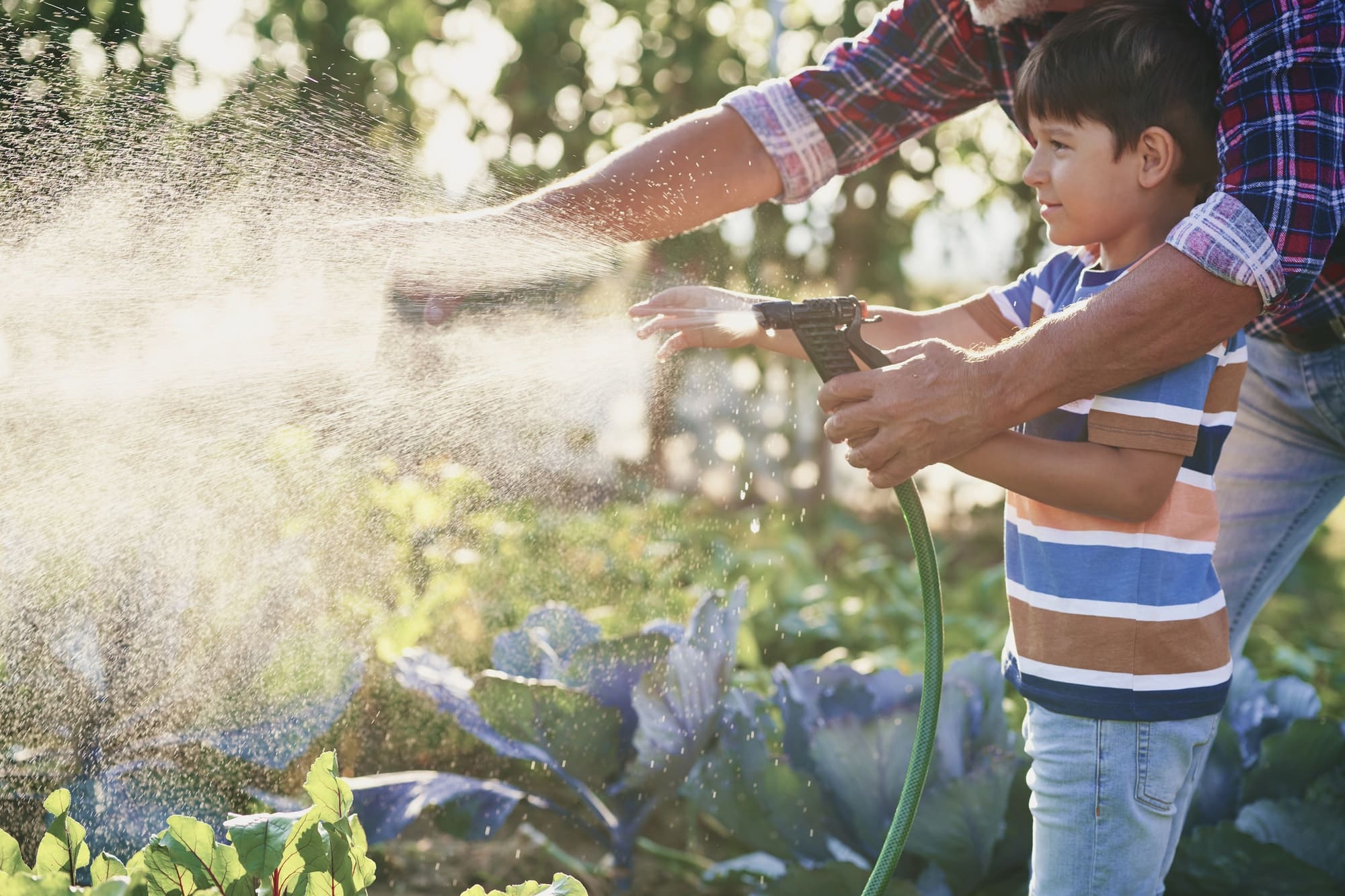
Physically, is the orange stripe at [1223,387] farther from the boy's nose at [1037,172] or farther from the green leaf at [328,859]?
the green leaf at [328,859]

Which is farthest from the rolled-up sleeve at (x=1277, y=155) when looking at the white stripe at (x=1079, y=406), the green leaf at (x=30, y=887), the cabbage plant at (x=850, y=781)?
the green leaf at (x=30, y=887)

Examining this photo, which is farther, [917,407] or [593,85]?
[593,85]

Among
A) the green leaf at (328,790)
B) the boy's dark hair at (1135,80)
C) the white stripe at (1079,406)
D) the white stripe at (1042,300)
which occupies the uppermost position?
the boy's dark hair at (1135,80)

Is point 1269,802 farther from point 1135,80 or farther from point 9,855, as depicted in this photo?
point 9,855

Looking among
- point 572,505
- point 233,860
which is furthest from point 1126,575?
point 572,505

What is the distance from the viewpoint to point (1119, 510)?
4.53ft

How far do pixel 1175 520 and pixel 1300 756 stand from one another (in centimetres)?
84

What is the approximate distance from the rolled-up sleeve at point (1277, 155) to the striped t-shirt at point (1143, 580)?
0.45ft

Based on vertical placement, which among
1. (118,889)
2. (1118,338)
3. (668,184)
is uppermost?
(668,184)

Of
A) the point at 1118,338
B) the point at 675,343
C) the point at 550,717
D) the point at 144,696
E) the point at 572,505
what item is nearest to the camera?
the point at 1118,338

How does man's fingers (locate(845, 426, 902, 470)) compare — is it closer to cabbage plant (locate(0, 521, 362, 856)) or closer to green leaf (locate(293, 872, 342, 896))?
green leaf (locate(293, 872, 342, 896))

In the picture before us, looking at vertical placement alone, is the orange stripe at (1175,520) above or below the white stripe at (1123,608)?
above

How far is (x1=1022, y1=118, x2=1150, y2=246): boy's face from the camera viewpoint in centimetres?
146

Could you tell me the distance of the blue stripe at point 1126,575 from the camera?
1.43 m
